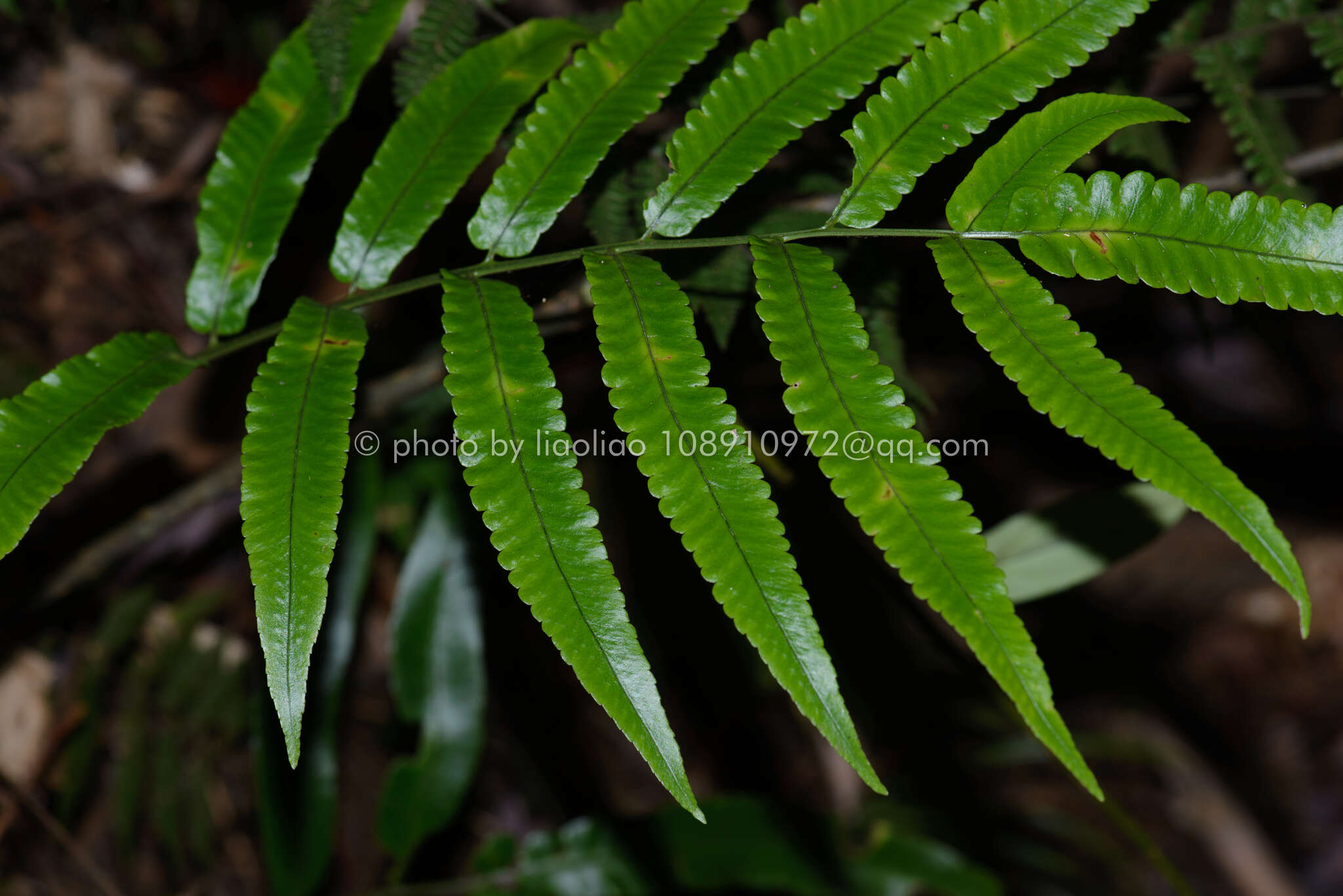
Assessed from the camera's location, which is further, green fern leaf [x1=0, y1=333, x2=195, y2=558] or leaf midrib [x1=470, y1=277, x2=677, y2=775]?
green fern leaf [x1=0, y1=333, x2=195, y2=558]

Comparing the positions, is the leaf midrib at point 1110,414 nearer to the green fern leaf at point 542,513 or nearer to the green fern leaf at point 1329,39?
the green fern leaf at point 542,513

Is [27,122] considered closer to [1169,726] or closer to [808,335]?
[808,335]

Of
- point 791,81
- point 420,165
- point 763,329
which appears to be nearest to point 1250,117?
point 791,81

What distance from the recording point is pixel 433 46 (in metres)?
1.39

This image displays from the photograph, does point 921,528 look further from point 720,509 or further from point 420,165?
point 420,165

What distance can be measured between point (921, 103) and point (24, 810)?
2.08m

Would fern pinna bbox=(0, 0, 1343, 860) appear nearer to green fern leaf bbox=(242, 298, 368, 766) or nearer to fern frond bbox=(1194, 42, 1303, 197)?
green fern leaf bbox=(242, 298, 368, 766)

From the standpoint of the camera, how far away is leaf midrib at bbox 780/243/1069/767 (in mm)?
825

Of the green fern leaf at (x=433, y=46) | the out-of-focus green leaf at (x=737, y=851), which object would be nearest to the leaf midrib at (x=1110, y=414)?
the green fern leaf at (x=433, y=46)

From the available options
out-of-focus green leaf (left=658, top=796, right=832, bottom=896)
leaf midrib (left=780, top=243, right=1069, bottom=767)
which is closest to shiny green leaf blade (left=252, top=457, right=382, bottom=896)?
out-of-focus green leaf (left=658, top=796, right=832, bottom=896)

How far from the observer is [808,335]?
0.98 meters

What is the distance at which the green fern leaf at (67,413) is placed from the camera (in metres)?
0.99

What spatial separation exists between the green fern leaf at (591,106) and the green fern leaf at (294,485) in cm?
25

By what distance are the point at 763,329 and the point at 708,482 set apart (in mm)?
208
